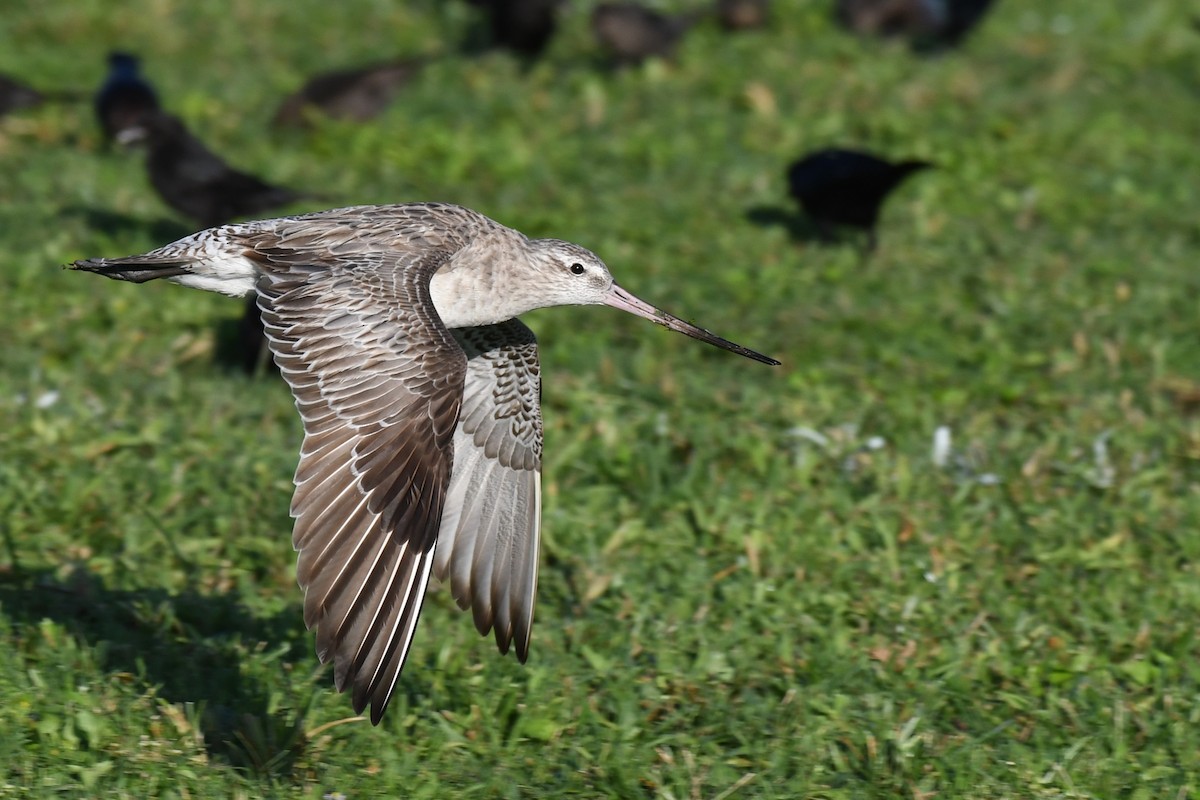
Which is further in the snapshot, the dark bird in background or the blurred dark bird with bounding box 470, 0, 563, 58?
the blurred dark bird with bounding box 470, 0, 563, 58

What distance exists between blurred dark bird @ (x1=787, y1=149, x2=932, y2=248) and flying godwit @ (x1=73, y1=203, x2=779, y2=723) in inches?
147

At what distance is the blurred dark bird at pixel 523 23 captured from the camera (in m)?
11.6

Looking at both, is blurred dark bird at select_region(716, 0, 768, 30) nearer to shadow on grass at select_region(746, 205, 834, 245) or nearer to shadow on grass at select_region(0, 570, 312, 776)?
shadow on grass at select_region(746, 205, 834, 245)

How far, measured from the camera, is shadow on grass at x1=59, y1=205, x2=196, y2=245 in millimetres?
8570

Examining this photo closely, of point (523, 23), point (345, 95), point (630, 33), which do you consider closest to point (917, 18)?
A: point (630, 33)

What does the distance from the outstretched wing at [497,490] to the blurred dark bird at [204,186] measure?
3138mm

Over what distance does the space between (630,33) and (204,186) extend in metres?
4.06

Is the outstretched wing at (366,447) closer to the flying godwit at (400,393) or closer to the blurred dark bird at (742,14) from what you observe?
the flying godwit at (400,393)

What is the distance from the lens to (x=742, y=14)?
12125mm

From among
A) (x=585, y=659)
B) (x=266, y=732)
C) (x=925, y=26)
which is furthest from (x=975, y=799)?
(x=925, y=26)

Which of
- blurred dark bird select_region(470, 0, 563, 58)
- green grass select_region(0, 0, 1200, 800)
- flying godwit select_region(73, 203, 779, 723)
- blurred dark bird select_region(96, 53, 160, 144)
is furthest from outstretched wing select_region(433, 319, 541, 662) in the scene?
blurred dark bird select_region(470, 0, 563, 58)

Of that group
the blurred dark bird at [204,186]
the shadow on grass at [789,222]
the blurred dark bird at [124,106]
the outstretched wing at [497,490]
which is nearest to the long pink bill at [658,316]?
the outstretched wing at [497,490]

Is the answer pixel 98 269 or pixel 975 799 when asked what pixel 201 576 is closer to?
pixel 98 269

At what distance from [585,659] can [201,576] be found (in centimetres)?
148
